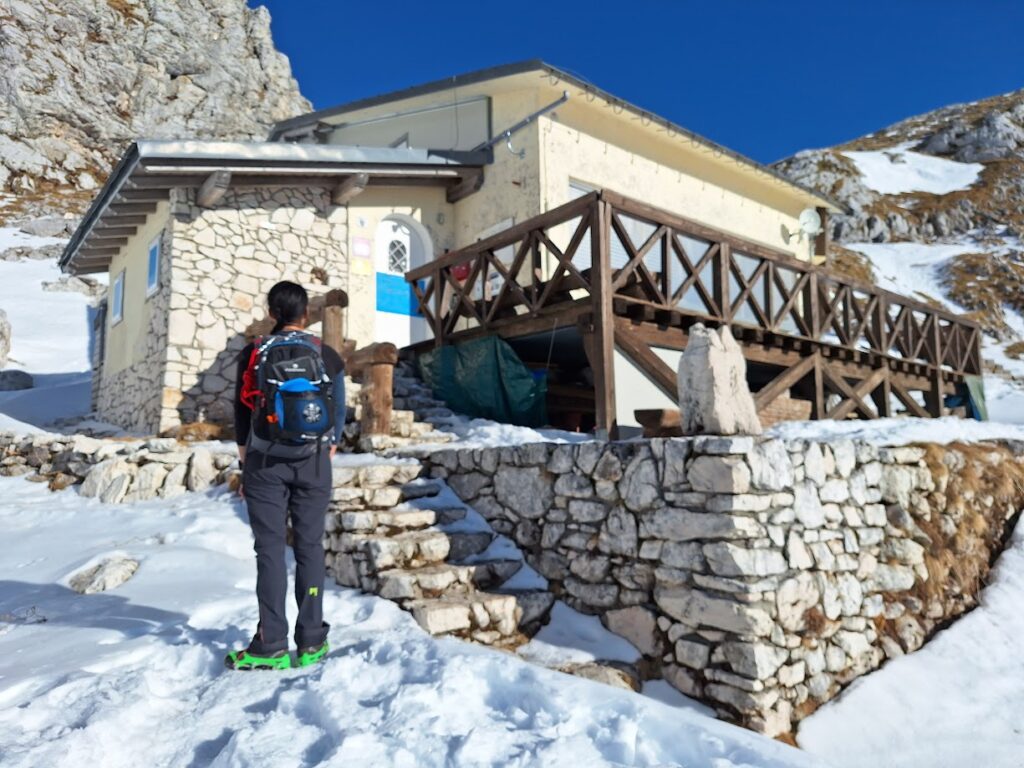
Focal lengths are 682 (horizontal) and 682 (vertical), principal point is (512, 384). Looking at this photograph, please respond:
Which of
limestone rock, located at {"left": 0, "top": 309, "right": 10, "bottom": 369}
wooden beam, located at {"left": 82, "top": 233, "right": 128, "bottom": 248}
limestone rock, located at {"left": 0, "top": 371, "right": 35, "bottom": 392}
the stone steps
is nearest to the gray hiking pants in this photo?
the stone steps

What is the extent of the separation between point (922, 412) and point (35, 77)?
159 feet

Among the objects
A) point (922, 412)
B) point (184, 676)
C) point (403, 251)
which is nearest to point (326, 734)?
point (184, 676)

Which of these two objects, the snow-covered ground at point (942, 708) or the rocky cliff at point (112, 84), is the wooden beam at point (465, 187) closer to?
the snow-covered ground at point (942, 708)

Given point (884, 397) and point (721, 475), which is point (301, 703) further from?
point (884, 397)

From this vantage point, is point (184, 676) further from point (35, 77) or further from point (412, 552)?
point (35, 77)

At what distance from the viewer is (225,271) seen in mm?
9820

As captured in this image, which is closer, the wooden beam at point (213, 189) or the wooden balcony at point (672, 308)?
the wooden balcony at point (672, 308)

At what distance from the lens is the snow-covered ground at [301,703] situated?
7.79 feet

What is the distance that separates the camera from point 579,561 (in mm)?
4836

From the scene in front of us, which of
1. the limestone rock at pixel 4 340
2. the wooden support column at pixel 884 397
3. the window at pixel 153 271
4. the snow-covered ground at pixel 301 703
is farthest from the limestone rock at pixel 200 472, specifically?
A: the limestone rock at pixel 4 340

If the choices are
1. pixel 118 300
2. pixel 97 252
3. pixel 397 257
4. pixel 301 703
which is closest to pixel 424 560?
pixel 301 703

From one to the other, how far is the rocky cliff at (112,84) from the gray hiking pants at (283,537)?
39070 mm

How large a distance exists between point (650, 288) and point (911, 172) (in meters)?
54.6

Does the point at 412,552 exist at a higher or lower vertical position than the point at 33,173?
lower
